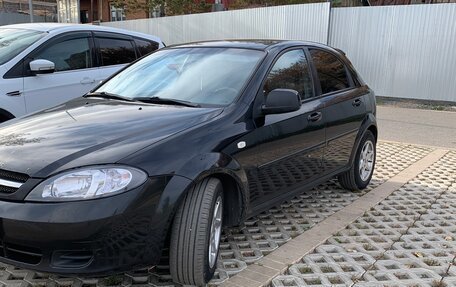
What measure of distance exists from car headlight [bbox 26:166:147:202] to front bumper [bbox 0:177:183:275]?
0.04 meters

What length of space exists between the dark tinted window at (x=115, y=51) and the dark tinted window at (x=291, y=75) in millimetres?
3194

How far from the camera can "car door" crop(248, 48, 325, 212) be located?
352cm

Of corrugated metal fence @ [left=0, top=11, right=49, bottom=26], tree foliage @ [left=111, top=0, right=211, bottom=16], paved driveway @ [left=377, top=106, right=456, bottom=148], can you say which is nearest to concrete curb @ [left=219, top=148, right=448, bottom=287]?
paved driveway @ [left=377, top=106, right=456, bottom=148]

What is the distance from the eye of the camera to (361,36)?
46.1 ft

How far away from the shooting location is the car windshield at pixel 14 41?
544 cm

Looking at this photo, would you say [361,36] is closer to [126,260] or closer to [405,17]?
[405,17]

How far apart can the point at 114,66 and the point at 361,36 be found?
9.64 m

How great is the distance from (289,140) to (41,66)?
10.5ft

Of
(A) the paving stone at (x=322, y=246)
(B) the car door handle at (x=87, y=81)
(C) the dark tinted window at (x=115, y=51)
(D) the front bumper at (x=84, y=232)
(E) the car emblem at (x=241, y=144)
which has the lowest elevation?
(A) the paving stone at (x=322, y=246)

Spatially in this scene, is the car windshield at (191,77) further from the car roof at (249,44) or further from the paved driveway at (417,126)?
the paved driveway at (417,126)

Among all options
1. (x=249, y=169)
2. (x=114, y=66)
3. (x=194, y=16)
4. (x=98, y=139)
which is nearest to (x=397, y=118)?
(x=114, y=66)

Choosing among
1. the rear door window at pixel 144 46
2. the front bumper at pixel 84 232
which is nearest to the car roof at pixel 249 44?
the front bumper at pixel 84 232

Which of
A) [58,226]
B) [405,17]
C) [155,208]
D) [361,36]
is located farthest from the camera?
[361,36]

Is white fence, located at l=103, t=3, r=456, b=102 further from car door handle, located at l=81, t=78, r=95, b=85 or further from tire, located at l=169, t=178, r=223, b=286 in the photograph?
tire, located at l=169, t=178, r=223, b=286
